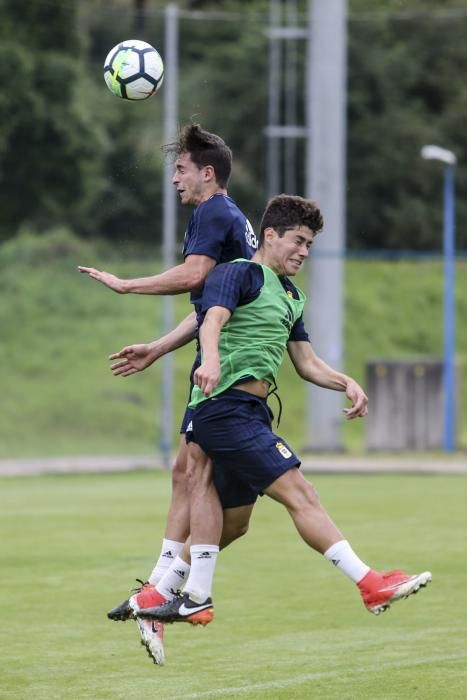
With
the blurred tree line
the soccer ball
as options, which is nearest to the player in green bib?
the soccer ball

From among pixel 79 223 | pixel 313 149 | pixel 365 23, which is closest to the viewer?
A: pixel 313 149

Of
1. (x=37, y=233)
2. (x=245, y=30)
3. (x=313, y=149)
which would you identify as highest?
(x=245, y=30)

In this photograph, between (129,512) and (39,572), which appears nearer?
(39,572)

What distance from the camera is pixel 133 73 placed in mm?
7953

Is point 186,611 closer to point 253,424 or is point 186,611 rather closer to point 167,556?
point 167,556

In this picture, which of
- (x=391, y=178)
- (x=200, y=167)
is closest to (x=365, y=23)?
(x=391, y=178)

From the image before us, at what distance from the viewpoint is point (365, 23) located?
39.3m

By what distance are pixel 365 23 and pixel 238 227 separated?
3306 cm

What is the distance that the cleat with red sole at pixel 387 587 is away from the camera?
675 cm

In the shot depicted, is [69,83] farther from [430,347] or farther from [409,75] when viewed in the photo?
[409,75]

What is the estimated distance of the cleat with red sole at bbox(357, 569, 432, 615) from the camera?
6754 mm

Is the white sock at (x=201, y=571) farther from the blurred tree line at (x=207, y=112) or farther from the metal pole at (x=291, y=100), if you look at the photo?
the metal pole at (x=291, y=100)

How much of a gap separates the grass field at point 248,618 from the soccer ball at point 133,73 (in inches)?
118

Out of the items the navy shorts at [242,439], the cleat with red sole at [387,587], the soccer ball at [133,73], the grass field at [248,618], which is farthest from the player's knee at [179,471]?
the soccer ball at [133,73]
